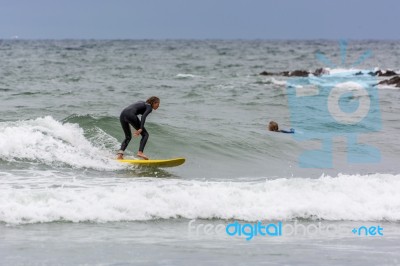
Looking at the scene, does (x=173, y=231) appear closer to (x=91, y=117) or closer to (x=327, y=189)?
(x=327, y=189)

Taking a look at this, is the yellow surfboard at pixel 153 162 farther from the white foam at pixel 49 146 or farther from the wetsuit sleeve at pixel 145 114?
the wetsuit sleeve at pixel 145 114

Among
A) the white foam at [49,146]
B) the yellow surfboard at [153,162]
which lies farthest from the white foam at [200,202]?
the white foam at [49,146]

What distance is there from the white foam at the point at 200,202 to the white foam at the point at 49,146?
→ 263 centimetres

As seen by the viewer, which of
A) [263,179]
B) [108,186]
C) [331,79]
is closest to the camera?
[108,186]

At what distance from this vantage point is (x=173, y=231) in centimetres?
1002

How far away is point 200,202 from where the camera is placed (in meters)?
11.3

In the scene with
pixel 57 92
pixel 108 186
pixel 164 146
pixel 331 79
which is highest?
pixel 331 79

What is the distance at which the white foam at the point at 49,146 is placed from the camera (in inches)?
591

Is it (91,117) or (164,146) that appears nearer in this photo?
(164,146)

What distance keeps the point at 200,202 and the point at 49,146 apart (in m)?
5.79

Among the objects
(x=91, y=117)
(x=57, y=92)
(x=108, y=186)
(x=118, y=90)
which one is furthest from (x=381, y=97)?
(x=108, y=186)

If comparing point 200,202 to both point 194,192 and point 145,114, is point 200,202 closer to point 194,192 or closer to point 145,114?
point 194,192

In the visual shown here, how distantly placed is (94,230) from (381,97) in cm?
2491

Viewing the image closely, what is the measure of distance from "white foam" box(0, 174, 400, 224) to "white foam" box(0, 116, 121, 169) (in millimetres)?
2631
